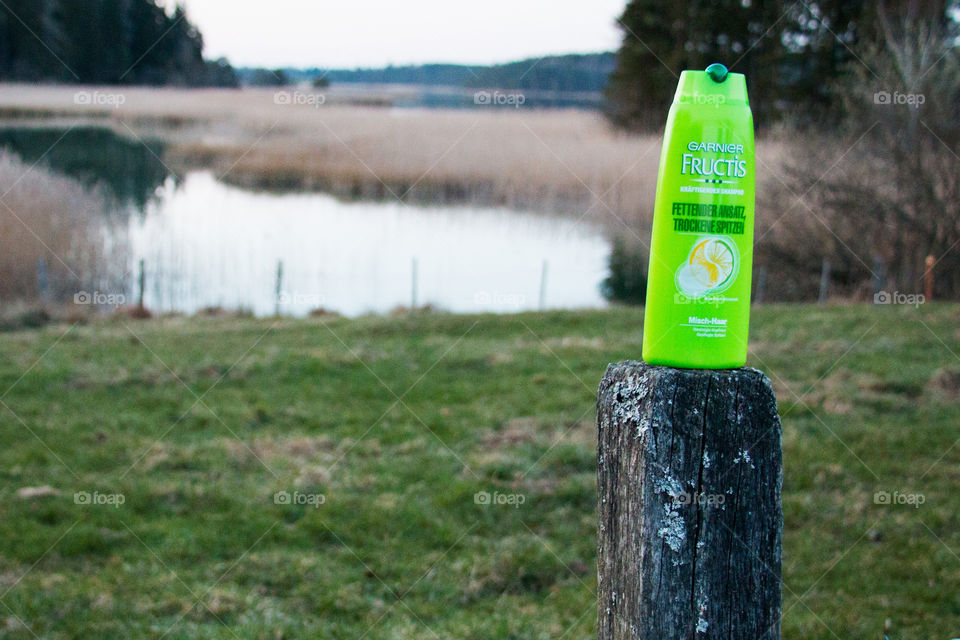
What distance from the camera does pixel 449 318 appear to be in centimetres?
1127

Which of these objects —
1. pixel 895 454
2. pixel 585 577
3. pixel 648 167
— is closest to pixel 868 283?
pixel 648 167

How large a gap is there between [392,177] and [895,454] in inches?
722

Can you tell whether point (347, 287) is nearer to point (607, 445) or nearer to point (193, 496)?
point (193, 496)

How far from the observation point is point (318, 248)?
16750mm
